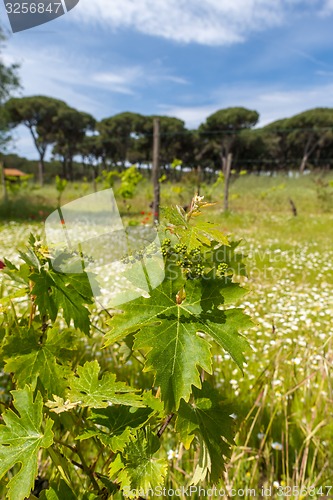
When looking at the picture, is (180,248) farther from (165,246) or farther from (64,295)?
(64,295)

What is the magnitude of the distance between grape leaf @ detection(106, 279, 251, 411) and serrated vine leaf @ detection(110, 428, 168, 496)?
0.15m

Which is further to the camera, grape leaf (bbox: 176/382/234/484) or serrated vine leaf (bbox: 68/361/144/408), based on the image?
grape leaf (bbox: 176/382/234/484)

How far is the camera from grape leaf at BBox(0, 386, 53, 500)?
657mm

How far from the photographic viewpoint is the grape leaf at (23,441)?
0.66m

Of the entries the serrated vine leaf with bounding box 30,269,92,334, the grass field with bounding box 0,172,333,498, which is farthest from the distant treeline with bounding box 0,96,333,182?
the serrated vine leaf with bounding box 30,269,92,334

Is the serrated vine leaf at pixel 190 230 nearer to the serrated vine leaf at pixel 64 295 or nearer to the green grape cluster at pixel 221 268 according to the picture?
the green grape cluster at pixel 221 268

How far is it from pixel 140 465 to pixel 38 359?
362mm

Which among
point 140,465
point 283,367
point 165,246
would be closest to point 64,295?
point 165,246

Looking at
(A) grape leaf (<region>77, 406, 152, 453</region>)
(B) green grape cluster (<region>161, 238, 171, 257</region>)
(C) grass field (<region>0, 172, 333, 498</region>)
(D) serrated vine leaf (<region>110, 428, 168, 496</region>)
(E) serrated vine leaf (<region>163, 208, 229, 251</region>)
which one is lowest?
(C) grass field (<region>0, 172, 333, 498</region>)

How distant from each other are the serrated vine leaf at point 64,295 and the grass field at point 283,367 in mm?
380

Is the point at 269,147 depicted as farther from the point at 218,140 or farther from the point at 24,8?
the point at 24,8

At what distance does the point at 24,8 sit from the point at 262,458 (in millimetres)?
1968

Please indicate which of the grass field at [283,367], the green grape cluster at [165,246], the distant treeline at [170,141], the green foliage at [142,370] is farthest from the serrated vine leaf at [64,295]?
the distant treeline at [170,141]

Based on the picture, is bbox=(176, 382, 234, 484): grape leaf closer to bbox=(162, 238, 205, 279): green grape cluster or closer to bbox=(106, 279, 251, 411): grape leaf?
bbox=(106, 279, 251, 411): grape leaf
